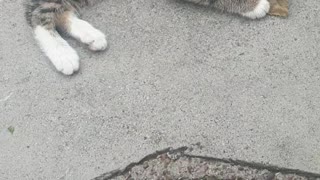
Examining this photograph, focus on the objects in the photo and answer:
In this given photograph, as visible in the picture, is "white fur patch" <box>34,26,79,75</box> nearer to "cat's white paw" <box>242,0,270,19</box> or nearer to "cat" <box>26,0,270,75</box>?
"cat" <box>26,0,270,75</box>

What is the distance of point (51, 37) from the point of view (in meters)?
3.45

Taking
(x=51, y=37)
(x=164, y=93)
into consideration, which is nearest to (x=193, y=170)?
(x=164, y=93)

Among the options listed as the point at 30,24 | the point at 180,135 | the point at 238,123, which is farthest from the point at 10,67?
the point at 238,123

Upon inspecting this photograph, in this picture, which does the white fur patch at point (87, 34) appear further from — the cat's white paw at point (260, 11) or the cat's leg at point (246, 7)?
the cat's white paw at point (260, 11)

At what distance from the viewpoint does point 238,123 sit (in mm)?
3006

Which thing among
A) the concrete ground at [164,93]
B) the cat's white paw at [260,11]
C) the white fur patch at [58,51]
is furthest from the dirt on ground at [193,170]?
the cat's white paw at [260,11]

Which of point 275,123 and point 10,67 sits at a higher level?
point 275,123

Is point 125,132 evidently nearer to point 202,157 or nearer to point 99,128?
point 99,128

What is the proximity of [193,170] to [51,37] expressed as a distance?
120 cm

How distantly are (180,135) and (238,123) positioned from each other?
0.99 feet

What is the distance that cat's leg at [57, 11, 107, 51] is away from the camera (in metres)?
3.34

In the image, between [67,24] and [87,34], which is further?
[67,24]

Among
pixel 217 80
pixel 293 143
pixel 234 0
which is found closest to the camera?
pixel 293 143

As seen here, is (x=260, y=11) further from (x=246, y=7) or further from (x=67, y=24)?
(x=67, y=24)
